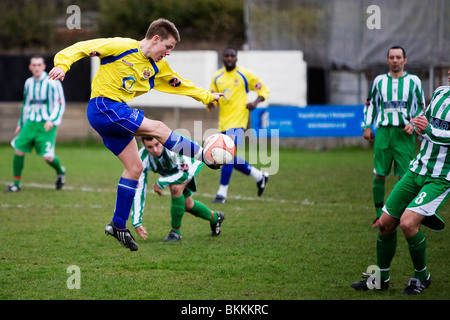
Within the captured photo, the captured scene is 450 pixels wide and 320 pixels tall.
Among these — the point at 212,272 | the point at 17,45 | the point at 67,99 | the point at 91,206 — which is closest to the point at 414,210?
the point at 212,272

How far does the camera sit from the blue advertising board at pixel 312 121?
18253 mm

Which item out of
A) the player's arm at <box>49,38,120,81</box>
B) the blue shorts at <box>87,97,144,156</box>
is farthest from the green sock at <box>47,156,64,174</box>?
the player's arm at <box>49,38,120,81</box>

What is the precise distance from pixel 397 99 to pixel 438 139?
2934mm

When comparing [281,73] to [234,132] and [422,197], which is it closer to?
[234,132]

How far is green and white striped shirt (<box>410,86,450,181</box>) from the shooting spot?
568 centimetres

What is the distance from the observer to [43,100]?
40.3 feet

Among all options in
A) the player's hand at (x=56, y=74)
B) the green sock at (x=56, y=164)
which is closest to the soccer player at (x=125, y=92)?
the player's hand at (x=56, y=74)

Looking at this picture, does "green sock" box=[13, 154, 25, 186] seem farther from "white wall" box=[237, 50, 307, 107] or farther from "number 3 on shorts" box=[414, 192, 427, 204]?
"white wall" box=[237, 50, 307, 107]

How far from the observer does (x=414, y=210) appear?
18.4 ft

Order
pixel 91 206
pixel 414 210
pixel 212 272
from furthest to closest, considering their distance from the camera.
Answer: pixel 91 206, pixel 212 272, pixel 414 210

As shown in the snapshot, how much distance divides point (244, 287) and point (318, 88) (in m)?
14.3

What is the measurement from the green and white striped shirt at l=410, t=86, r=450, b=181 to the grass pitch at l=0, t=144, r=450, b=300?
3.35 ft

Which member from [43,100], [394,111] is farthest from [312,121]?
[394,111]

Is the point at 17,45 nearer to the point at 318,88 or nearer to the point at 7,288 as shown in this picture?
the point at 318,88
